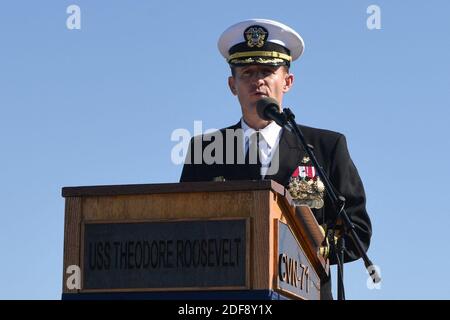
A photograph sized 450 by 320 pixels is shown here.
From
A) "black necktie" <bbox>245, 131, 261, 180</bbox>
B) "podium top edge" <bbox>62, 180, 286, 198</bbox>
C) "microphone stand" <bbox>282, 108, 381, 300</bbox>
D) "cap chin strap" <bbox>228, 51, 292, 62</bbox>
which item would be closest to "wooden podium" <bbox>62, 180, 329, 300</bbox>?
"podium top edge" <bbox>62, 180, 286, 198</bbox>

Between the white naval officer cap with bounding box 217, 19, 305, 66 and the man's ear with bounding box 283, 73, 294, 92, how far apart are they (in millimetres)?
95

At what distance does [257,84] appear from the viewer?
8367mm

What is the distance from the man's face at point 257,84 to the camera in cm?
834

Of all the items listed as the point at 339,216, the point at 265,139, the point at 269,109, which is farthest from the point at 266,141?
the point at 339,216

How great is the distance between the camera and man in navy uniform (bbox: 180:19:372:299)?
26.3 feet

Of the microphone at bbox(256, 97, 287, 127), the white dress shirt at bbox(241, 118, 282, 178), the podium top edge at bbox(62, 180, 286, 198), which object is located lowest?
the podium top edge at bbox(62, 180, 286, 198)

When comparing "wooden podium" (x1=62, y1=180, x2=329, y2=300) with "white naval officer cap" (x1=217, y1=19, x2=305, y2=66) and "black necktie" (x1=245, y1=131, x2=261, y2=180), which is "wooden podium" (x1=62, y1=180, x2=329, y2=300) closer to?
"black necktie" (x1=245, y1=131, x2=261, y2=180)

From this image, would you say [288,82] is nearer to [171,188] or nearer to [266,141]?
[266,141]

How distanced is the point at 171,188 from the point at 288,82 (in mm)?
3058

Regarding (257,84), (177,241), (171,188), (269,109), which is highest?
(257,84)

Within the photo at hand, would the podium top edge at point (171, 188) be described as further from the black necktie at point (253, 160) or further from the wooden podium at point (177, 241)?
the black necktie at point (253, 160)
